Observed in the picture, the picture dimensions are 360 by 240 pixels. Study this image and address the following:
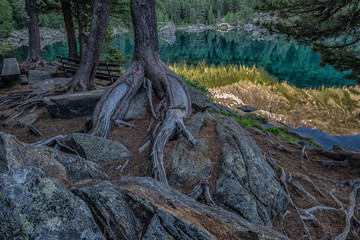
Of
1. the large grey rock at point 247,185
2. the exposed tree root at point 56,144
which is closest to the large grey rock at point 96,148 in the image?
the exposed tree root at point 56,144

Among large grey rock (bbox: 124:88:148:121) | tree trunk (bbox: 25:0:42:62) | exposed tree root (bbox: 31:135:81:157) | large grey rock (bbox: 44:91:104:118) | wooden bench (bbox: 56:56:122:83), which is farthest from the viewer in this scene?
tree trunk (bbox: 25:0:42:62)

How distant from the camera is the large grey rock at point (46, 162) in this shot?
2145mm

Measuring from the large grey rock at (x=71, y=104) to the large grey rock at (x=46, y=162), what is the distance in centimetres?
462

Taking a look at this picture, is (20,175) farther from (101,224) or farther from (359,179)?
(359,179)

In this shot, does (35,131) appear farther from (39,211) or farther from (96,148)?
(39,211)

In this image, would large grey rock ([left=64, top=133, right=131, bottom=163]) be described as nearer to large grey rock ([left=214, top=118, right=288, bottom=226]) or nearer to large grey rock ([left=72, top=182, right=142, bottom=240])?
large grey rock ([left=214, top=118, right=288, bottom=226])

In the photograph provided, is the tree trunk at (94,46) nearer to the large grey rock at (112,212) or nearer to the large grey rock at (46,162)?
the large grey rock at (46,162)

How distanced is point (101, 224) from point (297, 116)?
46.1 ft

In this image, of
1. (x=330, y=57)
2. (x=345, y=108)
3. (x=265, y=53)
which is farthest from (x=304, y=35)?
(x=265, y=53)

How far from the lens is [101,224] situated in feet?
5.91

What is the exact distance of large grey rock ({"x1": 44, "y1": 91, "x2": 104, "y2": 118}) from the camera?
22.8ft

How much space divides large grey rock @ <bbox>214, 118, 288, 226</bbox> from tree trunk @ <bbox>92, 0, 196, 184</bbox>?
1.52m

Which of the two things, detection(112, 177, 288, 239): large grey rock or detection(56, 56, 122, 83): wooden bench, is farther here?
detection(56, 56, 122, 83): wooden bench

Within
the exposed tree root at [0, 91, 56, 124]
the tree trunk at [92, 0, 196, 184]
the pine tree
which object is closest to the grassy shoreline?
the tree trunk at [92, 0, 196, 184]
